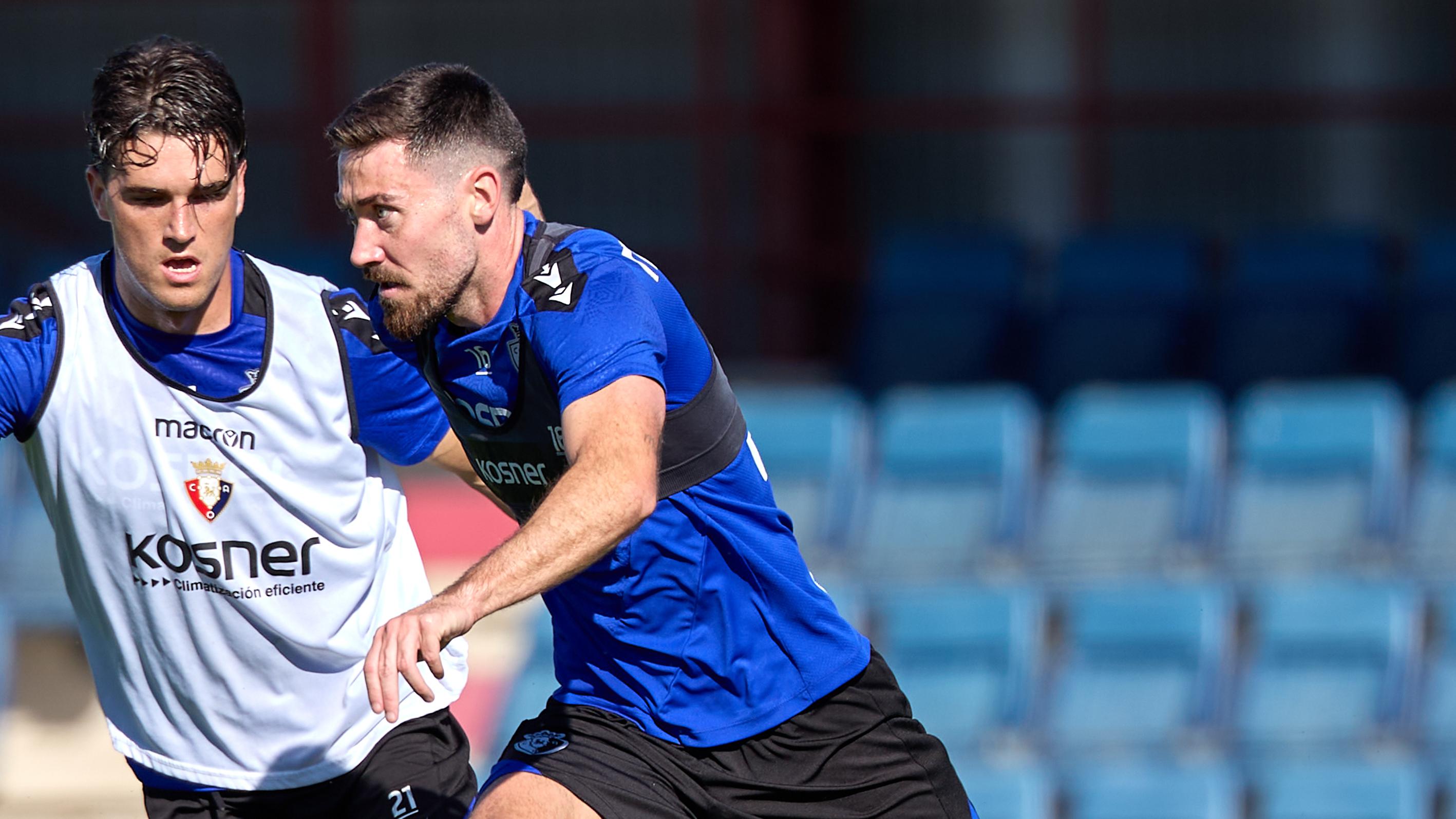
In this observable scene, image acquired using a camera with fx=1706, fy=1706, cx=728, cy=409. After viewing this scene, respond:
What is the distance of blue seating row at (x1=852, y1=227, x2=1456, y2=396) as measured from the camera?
9.09m

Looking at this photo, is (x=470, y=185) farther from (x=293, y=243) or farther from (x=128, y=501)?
(x=293, y=243)

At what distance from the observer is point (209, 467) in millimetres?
2857

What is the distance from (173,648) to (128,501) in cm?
26

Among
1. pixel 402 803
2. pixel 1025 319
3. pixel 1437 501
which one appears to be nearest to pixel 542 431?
pixel 402 803

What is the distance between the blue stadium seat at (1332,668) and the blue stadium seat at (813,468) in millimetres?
1914

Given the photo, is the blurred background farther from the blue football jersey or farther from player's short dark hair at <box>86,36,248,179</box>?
player's short dark hair at <box>86,36,248,179</box>

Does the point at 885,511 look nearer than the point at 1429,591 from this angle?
No

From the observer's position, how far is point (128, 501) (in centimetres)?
283

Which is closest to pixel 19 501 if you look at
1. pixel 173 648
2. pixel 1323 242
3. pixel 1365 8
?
pixel 173 648

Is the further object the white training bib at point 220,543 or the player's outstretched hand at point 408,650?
the white training bib at point 220,543

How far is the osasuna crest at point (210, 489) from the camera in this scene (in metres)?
2.85

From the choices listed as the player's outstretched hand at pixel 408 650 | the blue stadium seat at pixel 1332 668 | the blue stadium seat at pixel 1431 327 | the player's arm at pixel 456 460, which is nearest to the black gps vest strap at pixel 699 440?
the player's arm at pixel 456 460

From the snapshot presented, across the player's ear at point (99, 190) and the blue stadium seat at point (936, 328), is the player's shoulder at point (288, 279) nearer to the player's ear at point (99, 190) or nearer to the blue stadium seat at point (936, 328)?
the player's ear at point (99, 190)

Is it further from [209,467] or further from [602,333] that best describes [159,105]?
[602,333]
